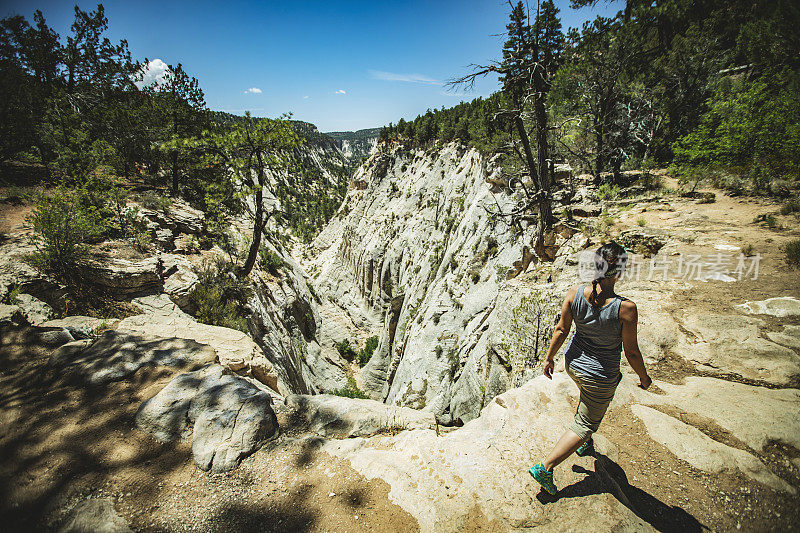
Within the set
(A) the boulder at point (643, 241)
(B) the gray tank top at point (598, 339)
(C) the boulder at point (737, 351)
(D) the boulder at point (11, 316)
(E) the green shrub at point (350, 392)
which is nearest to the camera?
(B) the gray tank top at point (598, 339)

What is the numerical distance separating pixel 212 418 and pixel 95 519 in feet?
4.19

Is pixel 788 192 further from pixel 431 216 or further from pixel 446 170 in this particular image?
pixel 446 170

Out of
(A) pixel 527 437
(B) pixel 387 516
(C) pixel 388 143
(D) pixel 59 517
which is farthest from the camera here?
(C) pixel 388 143

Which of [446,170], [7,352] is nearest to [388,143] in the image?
[446,170]

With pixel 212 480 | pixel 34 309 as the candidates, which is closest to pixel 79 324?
pixel 34 309

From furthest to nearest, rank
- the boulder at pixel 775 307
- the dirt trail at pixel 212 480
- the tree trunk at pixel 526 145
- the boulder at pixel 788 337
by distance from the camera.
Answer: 1. the tree trunk at pixel 526 145
2. the boulder at pixel 775 307
3. the boulder at pixel 788 337
4. the dirt trail at pixel 212 480

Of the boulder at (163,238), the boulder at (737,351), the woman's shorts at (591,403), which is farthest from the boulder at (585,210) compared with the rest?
the boulder at (163,238)

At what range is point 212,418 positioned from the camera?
3.76 meters

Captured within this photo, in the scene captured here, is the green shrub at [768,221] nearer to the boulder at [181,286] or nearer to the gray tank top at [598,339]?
the gray tank top at [598,339]

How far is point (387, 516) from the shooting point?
298 centimetres

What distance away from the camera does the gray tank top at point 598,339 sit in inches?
117

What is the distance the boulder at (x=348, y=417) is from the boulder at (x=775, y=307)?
21.0 feet

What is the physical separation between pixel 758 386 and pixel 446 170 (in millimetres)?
29581

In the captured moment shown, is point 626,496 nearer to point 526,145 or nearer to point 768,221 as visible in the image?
point 526,145
